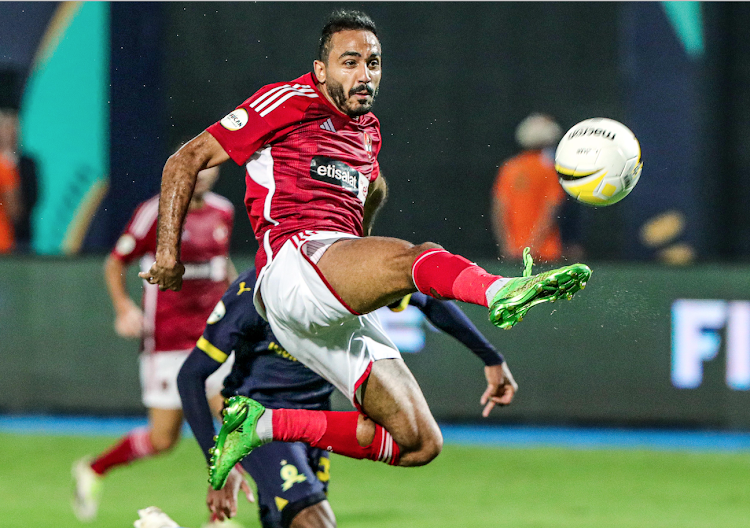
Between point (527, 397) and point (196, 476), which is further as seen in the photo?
point (527, 397)

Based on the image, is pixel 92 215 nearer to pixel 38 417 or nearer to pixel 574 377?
pixel 38 417

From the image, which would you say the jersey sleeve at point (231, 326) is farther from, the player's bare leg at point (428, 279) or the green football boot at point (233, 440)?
the player's bare leg at point (428, 279)

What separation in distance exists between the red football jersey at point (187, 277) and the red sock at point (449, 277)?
3.11 m

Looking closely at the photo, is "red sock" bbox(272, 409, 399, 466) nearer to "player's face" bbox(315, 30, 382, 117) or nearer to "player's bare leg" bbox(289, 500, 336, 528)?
"player's bare leg" bbox(289, 500, 336, 528)

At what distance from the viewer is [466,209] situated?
10.3 meters

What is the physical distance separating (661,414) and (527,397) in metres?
1.04

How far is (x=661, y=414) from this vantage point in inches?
344

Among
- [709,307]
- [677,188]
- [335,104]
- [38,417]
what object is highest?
[335,104]

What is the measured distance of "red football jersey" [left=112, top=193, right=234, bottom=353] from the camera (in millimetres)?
6473

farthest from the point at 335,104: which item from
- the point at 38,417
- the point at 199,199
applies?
the point at 38,417

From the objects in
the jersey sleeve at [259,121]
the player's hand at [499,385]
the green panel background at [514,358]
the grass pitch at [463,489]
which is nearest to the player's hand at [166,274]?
the jersey sleeve at [259,121]

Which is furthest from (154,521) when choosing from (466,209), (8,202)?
(8,202)

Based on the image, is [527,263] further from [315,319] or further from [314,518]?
[314,518]

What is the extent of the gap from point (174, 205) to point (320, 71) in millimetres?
766
